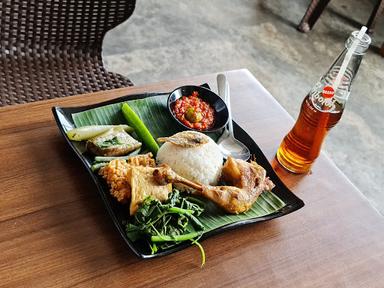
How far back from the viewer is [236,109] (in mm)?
1444

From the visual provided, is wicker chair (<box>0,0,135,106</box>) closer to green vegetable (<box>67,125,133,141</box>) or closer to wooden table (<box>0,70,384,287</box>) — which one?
wooden table (<box>0,70,384,287</box>)

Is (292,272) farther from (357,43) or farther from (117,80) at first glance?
(117,80)

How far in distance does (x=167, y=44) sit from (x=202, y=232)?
7.25ft

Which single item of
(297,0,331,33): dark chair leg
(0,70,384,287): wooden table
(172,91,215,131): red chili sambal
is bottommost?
(297,0,331,33): dark chair leg

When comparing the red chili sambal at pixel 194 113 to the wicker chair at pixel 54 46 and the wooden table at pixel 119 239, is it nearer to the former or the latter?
the wooden table at pixel 119 239

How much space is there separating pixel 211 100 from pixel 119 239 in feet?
1.89

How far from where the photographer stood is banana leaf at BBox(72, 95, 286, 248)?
1064 millimetres

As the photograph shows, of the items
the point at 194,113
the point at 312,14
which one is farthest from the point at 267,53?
the point at 194,113

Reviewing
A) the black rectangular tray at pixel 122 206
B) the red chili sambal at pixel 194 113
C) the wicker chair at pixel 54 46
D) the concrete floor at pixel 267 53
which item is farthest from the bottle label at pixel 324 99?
the concrete floor at pixel 267 53

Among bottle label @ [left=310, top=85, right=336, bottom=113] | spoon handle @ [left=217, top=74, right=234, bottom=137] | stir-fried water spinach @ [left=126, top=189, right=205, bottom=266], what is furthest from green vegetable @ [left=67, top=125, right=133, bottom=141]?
bottle label @ [left=310, top=85, right=336, bottom=113]

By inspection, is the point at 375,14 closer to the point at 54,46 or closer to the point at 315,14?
the point at 315,14

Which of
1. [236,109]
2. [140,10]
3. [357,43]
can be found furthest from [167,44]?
[357,43]

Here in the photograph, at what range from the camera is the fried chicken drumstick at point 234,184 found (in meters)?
1.05

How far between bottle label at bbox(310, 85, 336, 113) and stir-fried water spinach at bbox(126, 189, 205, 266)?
46 cm
